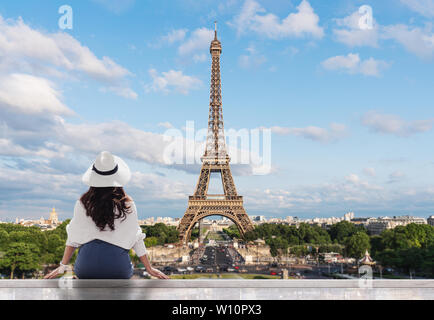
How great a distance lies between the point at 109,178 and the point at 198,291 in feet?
4.78

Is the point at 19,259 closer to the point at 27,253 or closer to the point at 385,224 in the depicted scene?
the point at 27,253

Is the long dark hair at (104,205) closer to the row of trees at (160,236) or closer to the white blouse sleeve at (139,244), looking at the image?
the white blouse sleeve at (139,244)

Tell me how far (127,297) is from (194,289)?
573 mm

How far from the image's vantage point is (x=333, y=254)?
33469mm

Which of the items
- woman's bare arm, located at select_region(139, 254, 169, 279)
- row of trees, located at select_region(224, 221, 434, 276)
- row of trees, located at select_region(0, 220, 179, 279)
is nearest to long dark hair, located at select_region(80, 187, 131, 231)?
woman's bare arm, located at select_region(139, 254, 169, 279)

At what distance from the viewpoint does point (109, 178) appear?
3926 millimetres

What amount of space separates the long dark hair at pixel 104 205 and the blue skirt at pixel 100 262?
7.9 inches

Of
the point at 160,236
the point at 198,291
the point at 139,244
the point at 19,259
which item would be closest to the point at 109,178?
the point at 139,244

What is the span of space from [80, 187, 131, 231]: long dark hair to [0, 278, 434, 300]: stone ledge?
596 millimetres

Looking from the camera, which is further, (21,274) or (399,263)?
(399,263)

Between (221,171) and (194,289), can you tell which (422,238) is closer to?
(221,171)

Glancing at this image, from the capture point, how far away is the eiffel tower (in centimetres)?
3891
